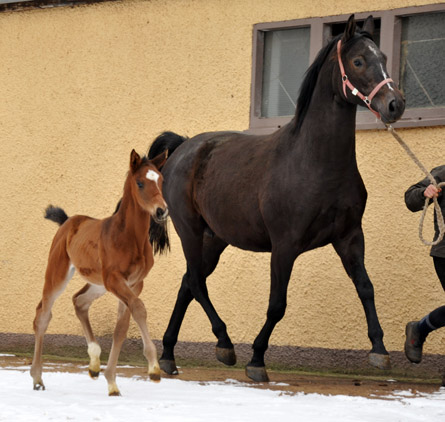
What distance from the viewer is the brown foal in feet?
19.7

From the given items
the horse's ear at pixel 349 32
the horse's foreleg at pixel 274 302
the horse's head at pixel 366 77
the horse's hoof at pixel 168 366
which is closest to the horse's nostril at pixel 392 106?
the horse's head at pixel 366 77

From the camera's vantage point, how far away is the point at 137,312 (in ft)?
19.5

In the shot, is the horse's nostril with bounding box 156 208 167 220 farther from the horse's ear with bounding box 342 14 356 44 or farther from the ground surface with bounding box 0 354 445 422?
the horse's ear with bounding box 342 14 356 44

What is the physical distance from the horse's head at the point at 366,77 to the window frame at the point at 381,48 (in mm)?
1422

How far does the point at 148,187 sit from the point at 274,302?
61.7 inches

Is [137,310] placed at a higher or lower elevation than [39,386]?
higher

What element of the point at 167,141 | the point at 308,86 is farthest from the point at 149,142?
the point at 308,86

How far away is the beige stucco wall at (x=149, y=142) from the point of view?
325 inches

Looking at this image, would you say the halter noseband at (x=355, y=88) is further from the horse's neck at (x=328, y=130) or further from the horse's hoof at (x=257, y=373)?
the horse's hoof at (x=257, y=373)

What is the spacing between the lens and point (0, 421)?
207 inches

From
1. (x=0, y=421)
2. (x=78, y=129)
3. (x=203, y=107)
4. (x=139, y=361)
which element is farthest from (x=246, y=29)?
(x=0, y=421)

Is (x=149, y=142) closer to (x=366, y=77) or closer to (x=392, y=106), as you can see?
(x=366, y=77)

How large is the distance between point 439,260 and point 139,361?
3460 mm

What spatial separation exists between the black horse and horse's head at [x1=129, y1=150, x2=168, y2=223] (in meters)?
1.21
